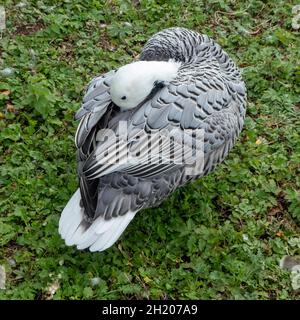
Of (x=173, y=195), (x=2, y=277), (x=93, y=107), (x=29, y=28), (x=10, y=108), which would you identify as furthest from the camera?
(x=29, y=28)

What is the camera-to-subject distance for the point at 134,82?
11.6 feet

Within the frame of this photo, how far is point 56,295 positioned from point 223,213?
1293 millimetres

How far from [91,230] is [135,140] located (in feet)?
1.87

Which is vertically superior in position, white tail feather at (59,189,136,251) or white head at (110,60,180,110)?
white head at (110,60,180,110)

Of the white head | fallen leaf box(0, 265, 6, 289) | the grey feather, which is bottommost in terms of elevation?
fallen leaf box(0, 265, 6, 289)

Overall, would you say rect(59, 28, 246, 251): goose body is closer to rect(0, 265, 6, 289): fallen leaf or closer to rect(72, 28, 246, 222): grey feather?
rect(72, 28, 246, 222): grey feather

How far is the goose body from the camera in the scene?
3559 mm

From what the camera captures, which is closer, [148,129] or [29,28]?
[148,129]

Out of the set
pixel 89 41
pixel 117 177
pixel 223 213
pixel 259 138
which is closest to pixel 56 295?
pixel 117 177

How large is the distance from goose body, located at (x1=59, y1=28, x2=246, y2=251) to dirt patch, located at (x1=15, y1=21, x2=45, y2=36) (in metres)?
1.79

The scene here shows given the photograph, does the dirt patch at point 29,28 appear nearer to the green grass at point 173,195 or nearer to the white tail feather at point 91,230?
the green grass at point 173,195

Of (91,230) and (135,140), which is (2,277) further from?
(135,140)

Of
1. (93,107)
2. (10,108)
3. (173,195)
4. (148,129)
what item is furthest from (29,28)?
(148,129)

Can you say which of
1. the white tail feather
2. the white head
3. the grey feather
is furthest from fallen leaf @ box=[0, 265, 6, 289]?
the white head
